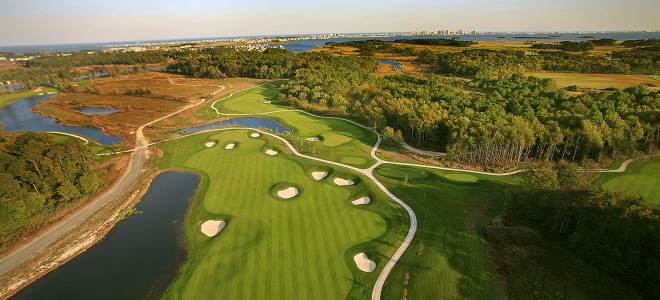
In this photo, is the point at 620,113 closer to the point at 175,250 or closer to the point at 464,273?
the point at 464,273

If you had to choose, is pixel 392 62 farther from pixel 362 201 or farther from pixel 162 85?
pixel 362 201

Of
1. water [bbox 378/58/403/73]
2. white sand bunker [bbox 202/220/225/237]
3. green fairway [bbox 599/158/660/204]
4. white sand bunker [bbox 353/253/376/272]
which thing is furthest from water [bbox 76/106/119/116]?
water [bbox 378/58/403/73]

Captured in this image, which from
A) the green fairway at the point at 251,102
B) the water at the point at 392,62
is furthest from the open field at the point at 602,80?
the green fairway at the point at 251,102

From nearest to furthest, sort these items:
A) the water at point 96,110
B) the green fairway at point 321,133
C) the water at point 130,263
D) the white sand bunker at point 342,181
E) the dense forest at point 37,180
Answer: the water at point 130,263 → the dense forest at point 37,180 → the white sand bunker at point 342,181 → the green fairway at point 321,133 → the water at point 96,110

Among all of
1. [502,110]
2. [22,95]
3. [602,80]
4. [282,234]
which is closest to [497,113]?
[502,110]

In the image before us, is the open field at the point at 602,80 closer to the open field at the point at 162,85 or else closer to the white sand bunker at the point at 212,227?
the white sand bunker at the point at 212,227

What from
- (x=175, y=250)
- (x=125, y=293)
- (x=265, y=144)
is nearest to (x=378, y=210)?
(x=175, y=250)
